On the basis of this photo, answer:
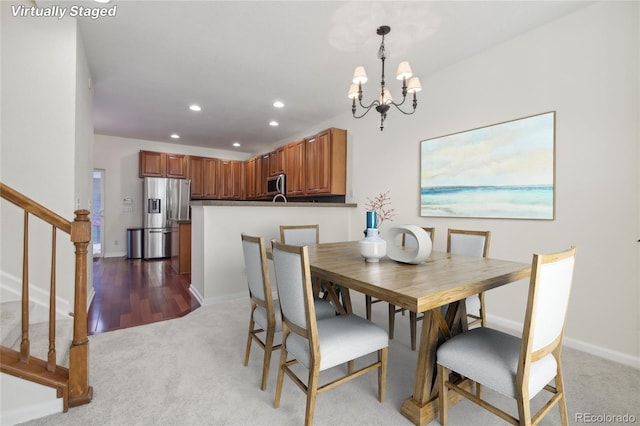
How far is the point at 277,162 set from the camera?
5.71 meters

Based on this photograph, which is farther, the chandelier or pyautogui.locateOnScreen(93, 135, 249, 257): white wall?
pyautogui.locateOnScreen(93, 135, 249, 257): white wall

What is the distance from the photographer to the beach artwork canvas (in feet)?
7.89

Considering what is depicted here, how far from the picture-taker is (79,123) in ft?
8.50

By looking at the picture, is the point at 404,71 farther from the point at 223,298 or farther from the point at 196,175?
the point at 196,175

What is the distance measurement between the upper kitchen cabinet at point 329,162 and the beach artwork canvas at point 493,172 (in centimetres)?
142

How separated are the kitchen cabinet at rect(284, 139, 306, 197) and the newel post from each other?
138 inches

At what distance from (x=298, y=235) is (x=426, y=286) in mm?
1704

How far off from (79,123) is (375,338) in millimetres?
3008

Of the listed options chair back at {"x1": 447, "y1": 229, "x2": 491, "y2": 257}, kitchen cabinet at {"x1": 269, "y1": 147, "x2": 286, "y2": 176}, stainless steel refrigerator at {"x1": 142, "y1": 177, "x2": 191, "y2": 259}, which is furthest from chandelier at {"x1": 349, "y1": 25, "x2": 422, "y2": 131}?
stainless steel refrigerator at {"x1": 142, "y1": 177, "x2": 191, "y2": 259}

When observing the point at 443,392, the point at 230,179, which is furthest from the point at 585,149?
the point at 230,179

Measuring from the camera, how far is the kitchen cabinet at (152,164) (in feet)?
20.1

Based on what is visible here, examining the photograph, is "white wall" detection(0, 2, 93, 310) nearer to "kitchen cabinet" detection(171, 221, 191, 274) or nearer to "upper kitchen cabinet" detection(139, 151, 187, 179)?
"kitchen cabinet" detection(171, 221, 191, 274)

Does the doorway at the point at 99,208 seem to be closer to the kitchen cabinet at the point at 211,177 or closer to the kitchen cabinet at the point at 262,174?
the kitchen cabinet at the point at 211,177

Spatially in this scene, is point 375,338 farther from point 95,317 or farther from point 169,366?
point 95,317
